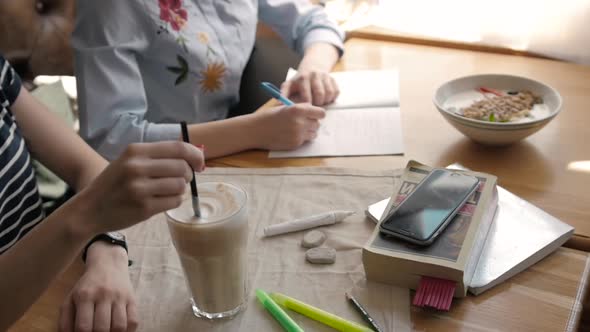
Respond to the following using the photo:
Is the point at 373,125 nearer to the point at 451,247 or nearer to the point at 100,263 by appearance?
the point at 451,247

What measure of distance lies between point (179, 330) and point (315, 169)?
13.8 inches

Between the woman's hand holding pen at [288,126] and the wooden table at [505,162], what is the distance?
3 centimetres

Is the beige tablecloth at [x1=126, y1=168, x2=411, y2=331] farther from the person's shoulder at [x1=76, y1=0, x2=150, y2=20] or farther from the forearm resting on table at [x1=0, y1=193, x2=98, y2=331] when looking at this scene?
the person's shoulder at [x1=76, y1=0, x2=150, y2=20]

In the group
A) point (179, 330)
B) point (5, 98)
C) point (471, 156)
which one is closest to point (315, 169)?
point (471, 156)

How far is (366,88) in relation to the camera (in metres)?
1.14

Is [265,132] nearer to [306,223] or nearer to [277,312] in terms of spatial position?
[306,223]

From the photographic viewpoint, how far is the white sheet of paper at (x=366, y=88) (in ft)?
3.59

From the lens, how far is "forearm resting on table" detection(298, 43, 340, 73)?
47.4 inches

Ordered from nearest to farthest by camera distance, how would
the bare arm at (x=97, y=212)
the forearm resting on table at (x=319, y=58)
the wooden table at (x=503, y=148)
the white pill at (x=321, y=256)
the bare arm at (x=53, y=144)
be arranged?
the bare arm at (x=97, y=212), the white pill at (x=321, y=256), the wooden table at (x=503, y=148), the bare arm at (x=53, y=144), the forearm resting on table at (x=319, y=58)

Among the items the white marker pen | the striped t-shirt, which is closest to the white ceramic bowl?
the white marker pen

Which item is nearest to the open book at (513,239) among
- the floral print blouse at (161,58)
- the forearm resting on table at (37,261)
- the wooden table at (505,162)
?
the wooden table at (505,162)

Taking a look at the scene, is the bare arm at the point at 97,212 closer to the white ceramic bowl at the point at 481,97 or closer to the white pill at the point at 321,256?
the white pill at the point at 321,256

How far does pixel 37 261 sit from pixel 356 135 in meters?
0.54

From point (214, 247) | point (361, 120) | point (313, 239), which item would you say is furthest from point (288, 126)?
point (214, 247)
